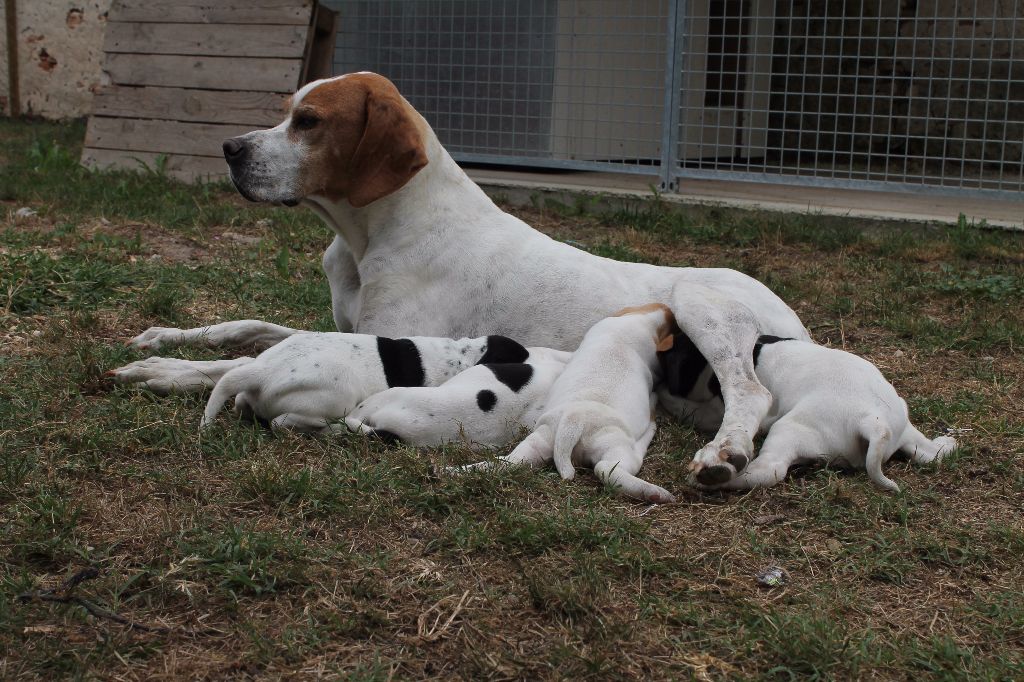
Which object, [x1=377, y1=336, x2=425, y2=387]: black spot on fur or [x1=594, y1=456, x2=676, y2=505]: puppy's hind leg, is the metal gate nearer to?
[x1=377, y1=336, x2=425, y2=387]: black spot on fur

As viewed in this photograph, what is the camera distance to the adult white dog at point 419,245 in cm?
455

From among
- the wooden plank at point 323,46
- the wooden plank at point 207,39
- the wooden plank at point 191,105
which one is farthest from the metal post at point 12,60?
the wooden plank at point 323,46

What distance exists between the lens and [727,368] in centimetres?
402

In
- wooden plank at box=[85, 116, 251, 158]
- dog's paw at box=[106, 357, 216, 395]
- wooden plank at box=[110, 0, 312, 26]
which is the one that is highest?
wooden plank at box=[110, 0, 312, 26]

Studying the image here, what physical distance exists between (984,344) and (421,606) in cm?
412

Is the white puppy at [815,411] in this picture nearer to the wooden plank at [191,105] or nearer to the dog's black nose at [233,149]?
the dog's black nose at [233,149]

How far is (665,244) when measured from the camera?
816 cm

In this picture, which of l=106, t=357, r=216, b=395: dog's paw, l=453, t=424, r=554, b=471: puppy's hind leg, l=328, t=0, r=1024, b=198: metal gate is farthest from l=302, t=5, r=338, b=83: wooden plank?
l=453, t=424, r=554, b=471: puppy's hind leg

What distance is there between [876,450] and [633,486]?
80 cm

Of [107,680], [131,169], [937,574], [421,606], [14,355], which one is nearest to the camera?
[107,680]

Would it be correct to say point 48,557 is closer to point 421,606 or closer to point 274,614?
point 274,614

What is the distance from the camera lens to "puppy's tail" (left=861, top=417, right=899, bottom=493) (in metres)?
3.51

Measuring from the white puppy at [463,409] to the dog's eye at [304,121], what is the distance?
1.34 metres

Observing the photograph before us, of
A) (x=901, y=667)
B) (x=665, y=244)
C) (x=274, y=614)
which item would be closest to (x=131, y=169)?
(x=665, y=244)
